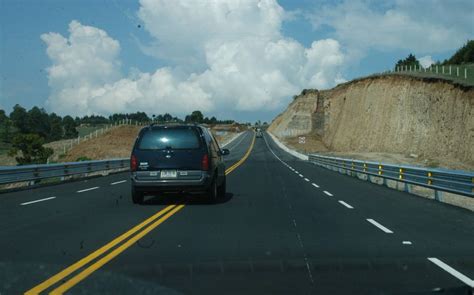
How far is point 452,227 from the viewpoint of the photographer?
10555 millimetres

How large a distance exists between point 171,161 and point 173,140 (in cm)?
57

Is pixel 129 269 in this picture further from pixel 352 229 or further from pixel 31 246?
pixel 352 229

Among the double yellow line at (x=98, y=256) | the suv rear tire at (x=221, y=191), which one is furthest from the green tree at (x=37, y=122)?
the double yellow line at (x=98, y=256)

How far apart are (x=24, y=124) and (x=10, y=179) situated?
483 ft

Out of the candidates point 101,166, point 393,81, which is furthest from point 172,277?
point 393,81

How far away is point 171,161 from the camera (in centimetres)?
1380

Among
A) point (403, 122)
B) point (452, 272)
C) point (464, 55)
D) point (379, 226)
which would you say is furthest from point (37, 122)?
point (452, 272)

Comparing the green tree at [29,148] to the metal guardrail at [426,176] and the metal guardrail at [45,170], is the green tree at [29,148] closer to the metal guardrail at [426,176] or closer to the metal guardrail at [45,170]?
the metal guardrail at [45,170]

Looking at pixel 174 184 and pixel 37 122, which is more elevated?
pixel 37 122

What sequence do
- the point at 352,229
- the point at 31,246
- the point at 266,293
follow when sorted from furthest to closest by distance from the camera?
the point at 352,229 → the point at 31,246 → the point at 266,293

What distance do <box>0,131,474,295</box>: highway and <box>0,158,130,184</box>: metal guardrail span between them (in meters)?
5.81

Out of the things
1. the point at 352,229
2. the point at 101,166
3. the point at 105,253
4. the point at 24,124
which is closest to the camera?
the point at 105,253

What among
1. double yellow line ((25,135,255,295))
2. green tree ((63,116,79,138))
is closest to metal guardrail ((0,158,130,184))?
double yellow line ((25,135,255,295))

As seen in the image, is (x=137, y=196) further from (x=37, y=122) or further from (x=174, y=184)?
(x=37, y=122)
